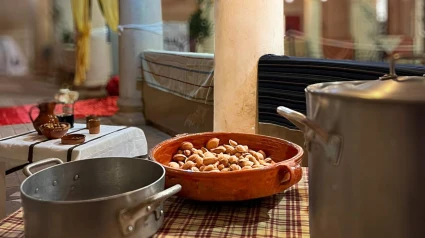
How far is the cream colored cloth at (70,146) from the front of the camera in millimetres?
2363

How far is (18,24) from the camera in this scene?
29.3 feet

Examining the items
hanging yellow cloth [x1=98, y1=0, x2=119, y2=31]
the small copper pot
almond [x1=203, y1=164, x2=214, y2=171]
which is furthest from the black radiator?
hanging yellow cloth [x1=98, y1=0, x2=119, y2=31]

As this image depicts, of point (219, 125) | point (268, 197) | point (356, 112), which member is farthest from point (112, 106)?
point (356, 112)

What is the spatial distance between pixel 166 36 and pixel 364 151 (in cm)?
655

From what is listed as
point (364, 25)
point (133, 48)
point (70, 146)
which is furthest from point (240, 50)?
point (364, 25)

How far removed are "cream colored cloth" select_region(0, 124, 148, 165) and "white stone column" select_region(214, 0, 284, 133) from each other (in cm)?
70

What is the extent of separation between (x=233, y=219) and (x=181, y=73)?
3671 mm

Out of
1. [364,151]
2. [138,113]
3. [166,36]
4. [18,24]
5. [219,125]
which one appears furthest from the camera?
[18,24]

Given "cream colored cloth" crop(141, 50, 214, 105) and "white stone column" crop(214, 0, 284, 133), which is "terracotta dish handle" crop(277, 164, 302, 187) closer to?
"white stone column" crop(214, 0, 284, 133)

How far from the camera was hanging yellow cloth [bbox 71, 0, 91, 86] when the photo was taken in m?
7.15

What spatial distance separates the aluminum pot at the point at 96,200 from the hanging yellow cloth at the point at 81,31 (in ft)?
21.9

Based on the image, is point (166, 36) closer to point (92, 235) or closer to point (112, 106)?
point (112, 106)

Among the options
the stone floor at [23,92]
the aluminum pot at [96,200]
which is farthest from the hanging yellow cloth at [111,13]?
the aluminum pot at [96,200]

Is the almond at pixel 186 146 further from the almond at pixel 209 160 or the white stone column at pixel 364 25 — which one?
the white stone column at pixel 364 25
